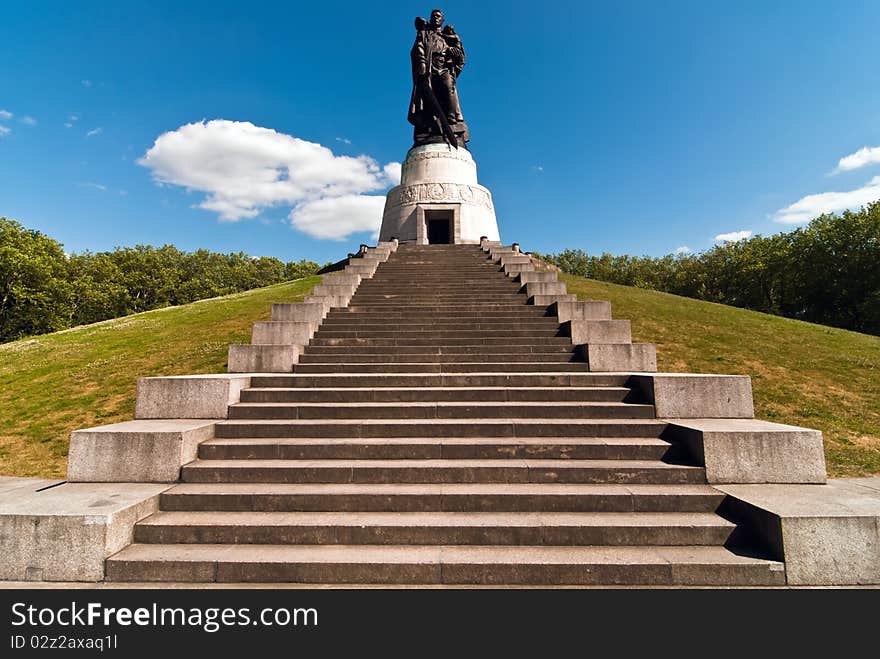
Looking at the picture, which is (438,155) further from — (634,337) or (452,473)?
(452,473)

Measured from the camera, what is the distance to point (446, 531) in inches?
175

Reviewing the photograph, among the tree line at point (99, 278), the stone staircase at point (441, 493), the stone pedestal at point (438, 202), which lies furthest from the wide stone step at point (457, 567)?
the tree line at point (99, 278)

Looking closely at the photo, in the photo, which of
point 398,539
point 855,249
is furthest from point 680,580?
A: point 855,249

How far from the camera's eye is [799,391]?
10648mm

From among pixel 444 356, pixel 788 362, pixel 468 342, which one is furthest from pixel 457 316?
pixel 788 362

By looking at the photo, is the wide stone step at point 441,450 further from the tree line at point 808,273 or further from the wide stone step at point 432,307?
the tree line at point 808,273

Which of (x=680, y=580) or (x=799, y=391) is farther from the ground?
(x=799, y=391)

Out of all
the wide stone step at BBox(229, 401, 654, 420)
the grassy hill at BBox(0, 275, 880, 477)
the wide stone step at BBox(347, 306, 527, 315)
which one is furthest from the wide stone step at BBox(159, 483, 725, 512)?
the wide stone step at BBox(347, 306, 527, 315)

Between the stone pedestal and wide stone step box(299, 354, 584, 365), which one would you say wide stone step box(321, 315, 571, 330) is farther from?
the stone pedestal

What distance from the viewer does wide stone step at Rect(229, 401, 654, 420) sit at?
21.4 feet

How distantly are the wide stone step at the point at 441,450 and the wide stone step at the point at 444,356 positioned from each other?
328 cm

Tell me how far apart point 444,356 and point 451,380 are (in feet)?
4.69
